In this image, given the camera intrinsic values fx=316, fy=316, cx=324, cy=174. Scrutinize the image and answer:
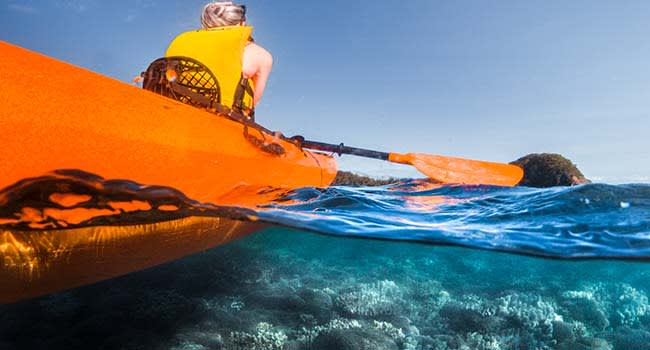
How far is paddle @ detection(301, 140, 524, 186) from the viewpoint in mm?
6035

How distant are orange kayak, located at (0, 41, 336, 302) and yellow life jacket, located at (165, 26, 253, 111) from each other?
69cm

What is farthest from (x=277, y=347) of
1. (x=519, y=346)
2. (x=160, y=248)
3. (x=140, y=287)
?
(x=519, y=346)

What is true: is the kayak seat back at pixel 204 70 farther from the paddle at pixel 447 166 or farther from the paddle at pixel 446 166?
the paddle at pixel 447 166

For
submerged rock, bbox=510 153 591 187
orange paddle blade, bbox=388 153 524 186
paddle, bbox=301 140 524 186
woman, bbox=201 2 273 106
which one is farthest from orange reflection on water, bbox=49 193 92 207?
submerged rock, bbox=510 153 591 187

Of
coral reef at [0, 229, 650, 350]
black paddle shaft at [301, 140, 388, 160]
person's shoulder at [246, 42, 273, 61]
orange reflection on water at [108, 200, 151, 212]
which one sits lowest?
coral reef at [0, 229, 650, 350]

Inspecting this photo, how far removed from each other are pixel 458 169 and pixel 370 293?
2.94 m

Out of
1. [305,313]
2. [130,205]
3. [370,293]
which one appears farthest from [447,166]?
[130,205]

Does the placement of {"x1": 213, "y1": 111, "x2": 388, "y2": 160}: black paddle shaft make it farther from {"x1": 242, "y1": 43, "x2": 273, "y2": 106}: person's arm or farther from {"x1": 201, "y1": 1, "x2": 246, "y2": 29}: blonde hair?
{"x1": 201, "y1": 1, "x2": 246, "y2": 29}: blonde hair

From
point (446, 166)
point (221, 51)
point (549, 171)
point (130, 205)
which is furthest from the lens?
point (549, 171)

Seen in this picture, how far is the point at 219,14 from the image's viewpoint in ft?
15.3

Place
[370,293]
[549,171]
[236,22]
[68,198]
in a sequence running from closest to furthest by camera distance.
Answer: [68,198] < [236,22] < [370,293] < [549,171]

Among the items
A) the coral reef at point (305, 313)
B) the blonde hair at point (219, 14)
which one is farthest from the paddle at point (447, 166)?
the blonde hair at point (219, 14)

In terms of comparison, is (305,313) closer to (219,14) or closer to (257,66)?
(257,66)

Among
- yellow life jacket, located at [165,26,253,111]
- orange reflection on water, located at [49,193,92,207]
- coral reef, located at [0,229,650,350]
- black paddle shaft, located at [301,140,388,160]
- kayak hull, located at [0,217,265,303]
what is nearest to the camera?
orange reflection on water, located at [49,193,92,207]
